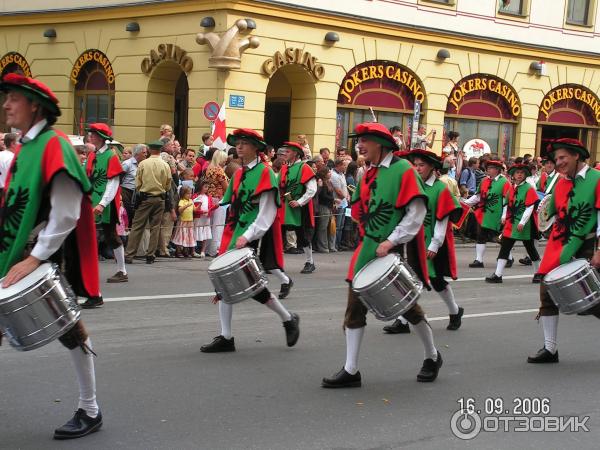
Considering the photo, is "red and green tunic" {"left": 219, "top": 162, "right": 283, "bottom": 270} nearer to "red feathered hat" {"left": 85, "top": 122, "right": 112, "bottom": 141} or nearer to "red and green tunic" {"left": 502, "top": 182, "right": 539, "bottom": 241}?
"red feathered hat" {"left": 85, "top": 122, "right": 112, "bottom": 141}

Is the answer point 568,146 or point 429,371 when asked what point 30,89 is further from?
point 568,146

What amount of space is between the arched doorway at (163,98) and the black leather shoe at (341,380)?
17.1 metres

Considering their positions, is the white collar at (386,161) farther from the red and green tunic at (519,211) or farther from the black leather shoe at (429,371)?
the red and green tunic at (519,211)

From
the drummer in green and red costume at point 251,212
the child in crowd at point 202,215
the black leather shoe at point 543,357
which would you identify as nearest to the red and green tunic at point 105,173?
the drummer in green and red costume at point 251,212

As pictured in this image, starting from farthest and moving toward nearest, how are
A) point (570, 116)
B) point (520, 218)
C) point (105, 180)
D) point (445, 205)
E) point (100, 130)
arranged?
1. point (570, 116)
2. point (520, 218)
3. point (105, 180)
4. point (100, 130)
5. point (445, 205)

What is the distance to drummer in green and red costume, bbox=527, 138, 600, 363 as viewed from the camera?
27.0 ft

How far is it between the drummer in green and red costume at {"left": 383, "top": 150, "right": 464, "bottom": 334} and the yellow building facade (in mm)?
12329

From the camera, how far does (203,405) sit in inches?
260

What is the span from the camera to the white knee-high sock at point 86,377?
5.72 meters

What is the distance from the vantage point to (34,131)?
218 inches

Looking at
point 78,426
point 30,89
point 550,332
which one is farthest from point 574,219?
point 30,89

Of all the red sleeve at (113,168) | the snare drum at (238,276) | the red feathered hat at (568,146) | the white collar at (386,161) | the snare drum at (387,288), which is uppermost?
the red feathered hat at (568,146)

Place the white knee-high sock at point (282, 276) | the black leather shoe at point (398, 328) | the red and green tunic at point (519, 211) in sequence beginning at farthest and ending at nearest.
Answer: the red and green tunic at point (519, 211)
the white knee-high sock at point (282, 276)
the black leather shoe at point (398, 328)

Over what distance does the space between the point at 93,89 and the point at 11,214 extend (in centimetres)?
2059
